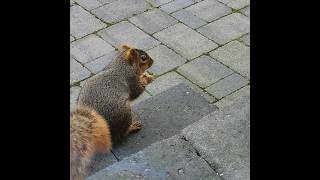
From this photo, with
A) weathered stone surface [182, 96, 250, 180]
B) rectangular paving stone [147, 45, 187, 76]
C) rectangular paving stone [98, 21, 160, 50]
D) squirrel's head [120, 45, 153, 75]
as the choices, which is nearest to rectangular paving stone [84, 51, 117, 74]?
rectangular paving stone [98, 21, 160, 50]

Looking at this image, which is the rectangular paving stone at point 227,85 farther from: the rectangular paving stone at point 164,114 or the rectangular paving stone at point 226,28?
the rectangular paving stone at point 226,28

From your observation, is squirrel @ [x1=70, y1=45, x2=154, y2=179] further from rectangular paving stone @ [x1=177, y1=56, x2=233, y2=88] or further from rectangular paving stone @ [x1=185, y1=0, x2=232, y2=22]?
rectangular paving stone @ [x1=185, y1=0, x2=232, y2=22]

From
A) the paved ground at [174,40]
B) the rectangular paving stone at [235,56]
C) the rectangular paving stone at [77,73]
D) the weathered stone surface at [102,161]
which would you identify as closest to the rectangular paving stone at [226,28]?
the paved ground at [174,40]

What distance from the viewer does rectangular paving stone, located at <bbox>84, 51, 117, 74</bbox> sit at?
161 inches

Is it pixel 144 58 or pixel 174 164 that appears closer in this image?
pixel 174 164

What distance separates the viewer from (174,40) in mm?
4379

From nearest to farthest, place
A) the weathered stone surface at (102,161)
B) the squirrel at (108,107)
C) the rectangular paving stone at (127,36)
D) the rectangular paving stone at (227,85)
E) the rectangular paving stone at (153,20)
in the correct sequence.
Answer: the squirrel at (108,107) < the weathered stone surface at (102,161) < the rectangular paving stone at (227,85) < the rectangular paving stone at (127,36) < the rectangular paving stone at (153,20)

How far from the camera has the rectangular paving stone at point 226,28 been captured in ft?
14.3

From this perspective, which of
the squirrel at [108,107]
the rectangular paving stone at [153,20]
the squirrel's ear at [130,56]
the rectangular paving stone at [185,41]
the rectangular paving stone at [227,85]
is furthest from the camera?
the rectangular paving stone at [153,20]
